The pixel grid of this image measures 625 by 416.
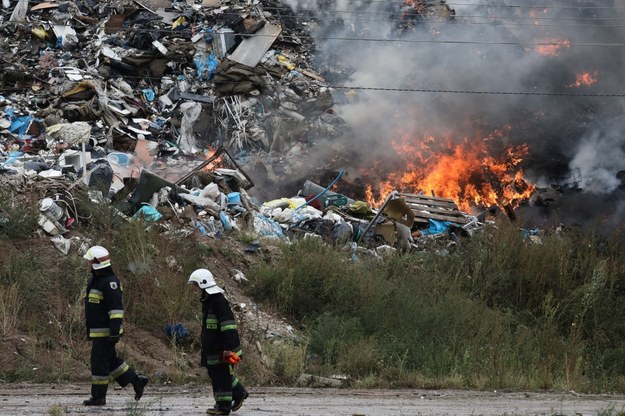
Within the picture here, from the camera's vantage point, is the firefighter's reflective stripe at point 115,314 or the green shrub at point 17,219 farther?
the green shrub at point 17,219

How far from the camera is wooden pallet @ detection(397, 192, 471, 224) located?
19.8 meters

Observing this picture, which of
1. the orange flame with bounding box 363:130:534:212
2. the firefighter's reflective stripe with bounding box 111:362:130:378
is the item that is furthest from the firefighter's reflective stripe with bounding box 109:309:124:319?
the orange flame with bounding box 363:130:534:212

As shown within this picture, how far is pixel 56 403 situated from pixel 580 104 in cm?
2144

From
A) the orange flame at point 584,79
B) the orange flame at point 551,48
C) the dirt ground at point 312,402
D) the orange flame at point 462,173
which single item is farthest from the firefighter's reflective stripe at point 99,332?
the orange flame at point 551,48

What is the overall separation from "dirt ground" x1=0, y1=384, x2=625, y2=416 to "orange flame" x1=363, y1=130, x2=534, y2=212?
11687mm

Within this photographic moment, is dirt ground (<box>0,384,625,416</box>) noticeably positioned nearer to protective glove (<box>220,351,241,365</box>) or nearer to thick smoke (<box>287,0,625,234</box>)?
protective glove (<box>220,351,241,365</box>)

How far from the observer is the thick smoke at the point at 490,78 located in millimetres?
25062

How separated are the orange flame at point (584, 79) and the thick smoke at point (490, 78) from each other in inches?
1.6

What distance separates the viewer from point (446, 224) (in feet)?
64.4

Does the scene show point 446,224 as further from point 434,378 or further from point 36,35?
point 36,35

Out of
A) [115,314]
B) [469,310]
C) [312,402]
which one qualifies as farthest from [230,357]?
[469,310]

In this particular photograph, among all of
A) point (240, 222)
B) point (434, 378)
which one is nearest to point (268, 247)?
point (240, 222)

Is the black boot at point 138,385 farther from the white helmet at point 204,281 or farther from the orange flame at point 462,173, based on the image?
the orange flame at point 462,173

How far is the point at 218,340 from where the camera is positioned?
8758mm
